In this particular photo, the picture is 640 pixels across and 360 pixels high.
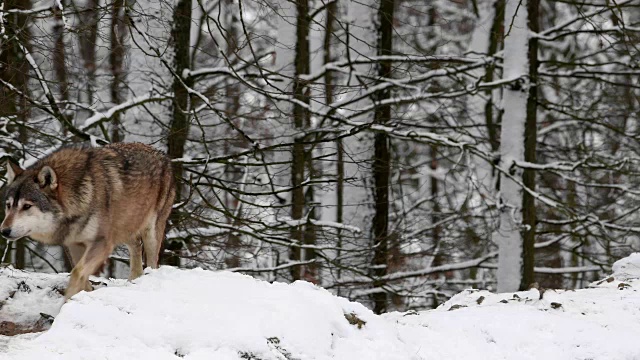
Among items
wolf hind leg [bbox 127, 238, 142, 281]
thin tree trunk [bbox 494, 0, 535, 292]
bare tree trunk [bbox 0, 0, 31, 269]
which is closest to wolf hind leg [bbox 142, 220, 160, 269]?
wolf hind leg [bbox 127, 238, 142, 281]

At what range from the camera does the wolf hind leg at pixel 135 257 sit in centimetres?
776

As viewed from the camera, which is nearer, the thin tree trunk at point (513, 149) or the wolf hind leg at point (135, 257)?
the wolf hind leg at point (135, 257)

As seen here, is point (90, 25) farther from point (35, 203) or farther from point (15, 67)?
point (35, 203)

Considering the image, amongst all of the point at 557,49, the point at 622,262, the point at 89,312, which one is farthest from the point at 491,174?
the point at 89,312

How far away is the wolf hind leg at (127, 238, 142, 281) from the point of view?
7.76 meters

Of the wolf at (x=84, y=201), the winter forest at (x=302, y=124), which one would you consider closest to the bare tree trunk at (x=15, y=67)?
the winter forest at (x=302, y=124)

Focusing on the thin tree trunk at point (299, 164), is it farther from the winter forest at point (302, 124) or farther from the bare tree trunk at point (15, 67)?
the bare tree trunk at point (15, 67)

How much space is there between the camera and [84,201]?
6.71 meters

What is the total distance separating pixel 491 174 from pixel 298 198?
6833mm

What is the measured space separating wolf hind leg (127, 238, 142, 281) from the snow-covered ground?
0.33 m

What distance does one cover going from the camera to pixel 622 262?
1011cm

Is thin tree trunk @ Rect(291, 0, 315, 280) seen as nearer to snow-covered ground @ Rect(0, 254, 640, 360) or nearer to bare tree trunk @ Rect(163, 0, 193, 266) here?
bare tree trunk @ Rect(163, 0, 193, 266)

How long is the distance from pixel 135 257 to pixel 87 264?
4.37 feet

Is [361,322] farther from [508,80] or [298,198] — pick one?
[298,198]
